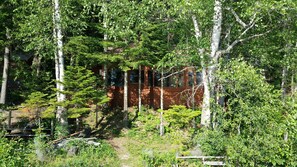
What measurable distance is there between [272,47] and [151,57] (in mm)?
5044

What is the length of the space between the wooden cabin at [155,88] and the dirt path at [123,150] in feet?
12.1

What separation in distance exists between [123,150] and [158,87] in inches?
213

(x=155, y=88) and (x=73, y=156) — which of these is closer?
(x=73, y=156)

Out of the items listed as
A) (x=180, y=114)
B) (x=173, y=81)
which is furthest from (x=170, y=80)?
(x=180, y=114)

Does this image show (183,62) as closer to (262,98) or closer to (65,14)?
(262,98)

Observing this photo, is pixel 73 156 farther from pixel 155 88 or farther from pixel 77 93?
pixel 155 88

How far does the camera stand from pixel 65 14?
12.6 meters

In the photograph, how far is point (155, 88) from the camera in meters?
17.0

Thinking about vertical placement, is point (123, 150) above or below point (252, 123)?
below

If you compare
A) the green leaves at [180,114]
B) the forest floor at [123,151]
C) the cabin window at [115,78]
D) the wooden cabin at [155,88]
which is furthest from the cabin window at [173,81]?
the forest floor at [123,151]

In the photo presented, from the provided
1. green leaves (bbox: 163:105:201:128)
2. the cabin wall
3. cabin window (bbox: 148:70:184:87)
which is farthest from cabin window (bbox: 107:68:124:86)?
green leaves (bbox: 163:105:201:128)

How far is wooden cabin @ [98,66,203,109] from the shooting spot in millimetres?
16703

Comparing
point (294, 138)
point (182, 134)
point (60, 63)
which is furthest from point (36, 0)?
point (294, 138)

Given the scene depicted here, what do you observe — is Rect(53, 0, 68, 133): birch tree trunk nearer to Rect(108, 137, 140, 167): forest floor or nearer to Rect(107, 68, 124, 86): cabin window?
Rect(108, 137, 140, 167): forest floor
